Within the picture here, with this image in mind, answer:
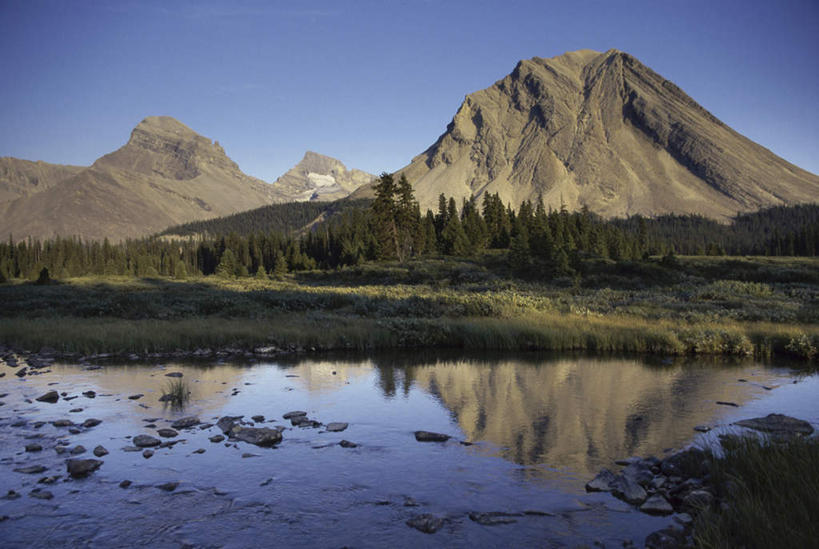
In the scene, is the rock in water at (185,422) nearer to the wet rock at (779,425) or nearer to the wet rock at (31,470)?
the wet rock at (31,470)

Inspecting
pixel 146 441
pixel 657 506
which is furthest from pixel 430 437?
pixel 146 441

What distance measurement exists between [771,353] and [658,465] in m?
16.1

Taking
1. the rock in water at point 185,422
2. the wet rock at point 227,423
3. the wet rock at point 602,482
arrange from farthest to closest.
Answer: the rock in water at point 185,422 < the wet rock at point 227,423 < the wet rock at point 602,482

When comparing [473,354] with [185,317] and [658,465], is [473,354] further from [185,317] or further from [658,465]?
[185,317]

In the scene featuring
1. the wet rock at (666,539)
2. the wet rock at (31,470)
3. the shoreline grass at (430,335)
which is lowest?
the wet rock at (31,470)

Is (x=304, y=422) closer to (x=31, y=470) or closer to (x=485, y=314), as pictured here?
(x=31, y=470)

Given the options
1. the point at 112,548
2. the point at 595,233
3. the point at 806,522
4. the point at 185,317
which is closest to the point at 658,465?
the point at 806,522

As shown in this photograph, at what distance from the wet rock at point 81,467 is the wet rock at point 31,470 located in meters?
0.42

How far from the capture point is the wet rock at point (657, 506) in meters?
8.39

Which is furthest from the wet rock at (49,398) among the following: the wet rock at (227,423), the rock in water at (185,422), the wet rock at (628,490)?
the wet rock at (628,490)

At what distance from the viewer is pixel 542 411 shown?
570 inches

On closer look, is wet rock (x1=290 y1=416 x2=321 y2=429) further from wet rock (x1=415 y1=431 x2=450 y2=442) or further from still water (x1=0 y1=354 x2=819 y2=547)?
wet rock (x1=415 y1=431 x2=450 y2=442)

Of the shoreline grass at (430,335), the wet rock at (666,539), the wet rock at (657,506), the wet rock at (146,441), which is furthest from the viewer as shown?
the shoreline grass at (430,335)

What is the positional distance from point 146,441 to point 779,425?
13803mm
